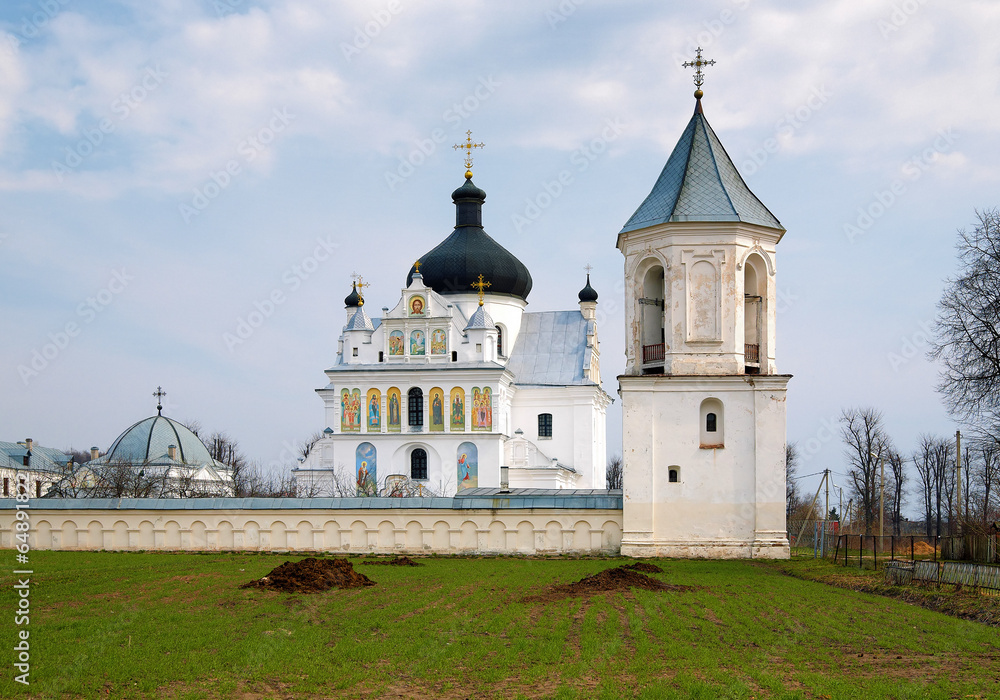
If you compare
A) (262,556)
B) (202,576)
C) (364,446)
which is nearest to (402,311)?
(364,446)

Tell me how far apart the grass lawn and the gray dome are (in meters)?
42.6

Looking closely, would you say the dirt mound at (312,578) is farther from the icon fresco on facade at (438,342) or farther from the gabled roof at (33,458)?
the gabled roof at (33,458)

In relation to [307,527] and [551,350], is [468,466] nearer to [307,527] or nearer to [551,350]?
[551,350]

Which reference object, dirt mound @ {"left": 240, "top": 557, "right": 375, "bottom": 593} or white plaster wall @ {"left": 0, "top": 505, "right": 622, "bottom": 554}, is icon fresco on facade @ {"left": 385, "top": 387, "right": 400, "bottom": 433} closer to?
white plaster wall @ {"left": 0, "top": 505, "right": 622, "bottom": 554}

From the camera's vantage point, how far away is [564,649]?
34.7 feet

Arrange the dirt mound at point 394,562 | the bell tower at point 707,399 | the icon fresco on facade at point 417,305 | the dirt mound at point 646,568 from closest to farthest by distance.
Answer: the dirt mound at point 646,568, the dirt mound at point 394,562, the bell tower at point 707,399, the icon fresco on facade at point 417,305

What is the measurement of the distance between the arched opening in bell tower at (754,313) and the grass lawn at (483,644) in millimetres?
9257

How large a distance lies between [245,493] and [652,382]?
109 ft

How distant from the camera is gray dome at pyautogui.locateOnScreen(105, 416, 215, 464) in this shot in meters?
57.2

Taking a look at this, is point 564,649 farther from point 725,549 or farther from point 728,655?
point 725,549

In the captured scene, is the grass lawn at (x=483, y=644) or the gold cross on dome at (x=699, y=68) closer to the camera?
the grass lawn at (x=483, y=644)

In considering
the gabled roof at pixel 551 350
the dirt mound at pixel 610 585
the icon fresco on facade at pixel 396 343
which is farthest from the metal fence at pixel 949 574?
the gabled roof at pixel 551 350

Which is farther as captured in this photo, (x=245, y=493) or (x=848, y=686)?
(x=245, y=493)

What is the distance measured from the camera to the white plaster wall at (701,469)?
23859 mm
